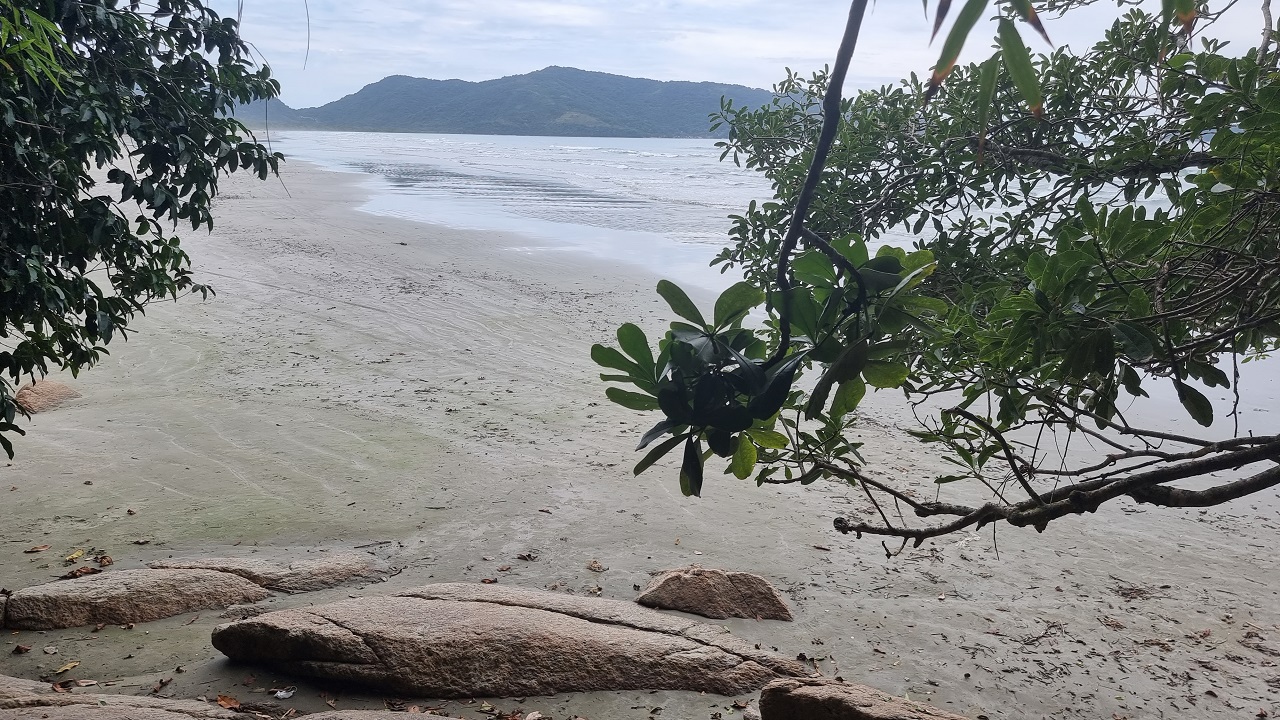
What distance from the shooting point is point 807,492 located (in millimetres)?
6828

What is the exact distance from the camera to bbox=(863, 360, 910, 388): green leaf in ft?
4.60

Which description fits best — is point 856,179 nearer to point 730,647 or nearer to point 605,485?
point 730,647

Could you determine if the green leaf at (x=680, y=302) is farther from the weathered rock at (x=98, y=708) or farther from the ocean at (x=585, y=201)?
the ocean at (x=585, y=201)

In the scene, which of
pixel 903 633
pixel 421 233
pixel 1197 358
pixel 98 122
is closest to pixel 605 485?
pixel 903 633

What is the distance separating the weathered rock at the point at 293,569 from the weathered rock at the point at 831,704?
265 centimetres

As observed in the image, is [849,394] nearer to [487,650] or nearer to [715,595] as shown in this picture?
[487,650]

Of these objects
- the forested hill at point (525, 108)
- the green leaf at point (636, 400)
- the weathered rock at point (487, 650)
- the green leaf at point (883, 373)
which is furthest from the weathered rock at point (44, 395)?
the forested hill at point (525, 108)

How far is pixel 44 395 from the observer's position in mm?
7715

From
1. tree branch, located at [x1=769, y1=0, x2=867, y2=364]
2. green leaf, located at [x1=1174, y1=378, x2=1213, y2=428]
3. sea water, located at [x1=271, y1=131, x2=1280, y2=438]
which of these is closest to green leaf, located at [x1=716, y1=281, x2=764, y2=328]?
tree branch, located at [x1=769, y1=0, x2=867, y2=364]

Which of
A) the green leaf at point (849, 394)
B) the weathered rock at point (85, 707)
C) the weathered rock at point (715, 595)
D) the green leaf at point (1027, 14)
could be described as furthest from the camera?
the weathered rock at point (715, 595)

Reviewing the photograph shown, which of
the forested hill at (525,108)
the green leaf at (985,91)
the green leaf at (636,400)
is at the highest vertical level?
the forested hill at (525,108)

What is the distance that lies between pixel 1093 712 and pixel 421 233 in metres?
17.7

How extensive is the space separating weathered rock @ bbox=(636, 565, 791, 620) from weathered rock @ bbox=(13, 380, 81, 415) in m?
5.73

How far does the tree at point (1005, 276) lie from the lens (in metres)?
1.40
